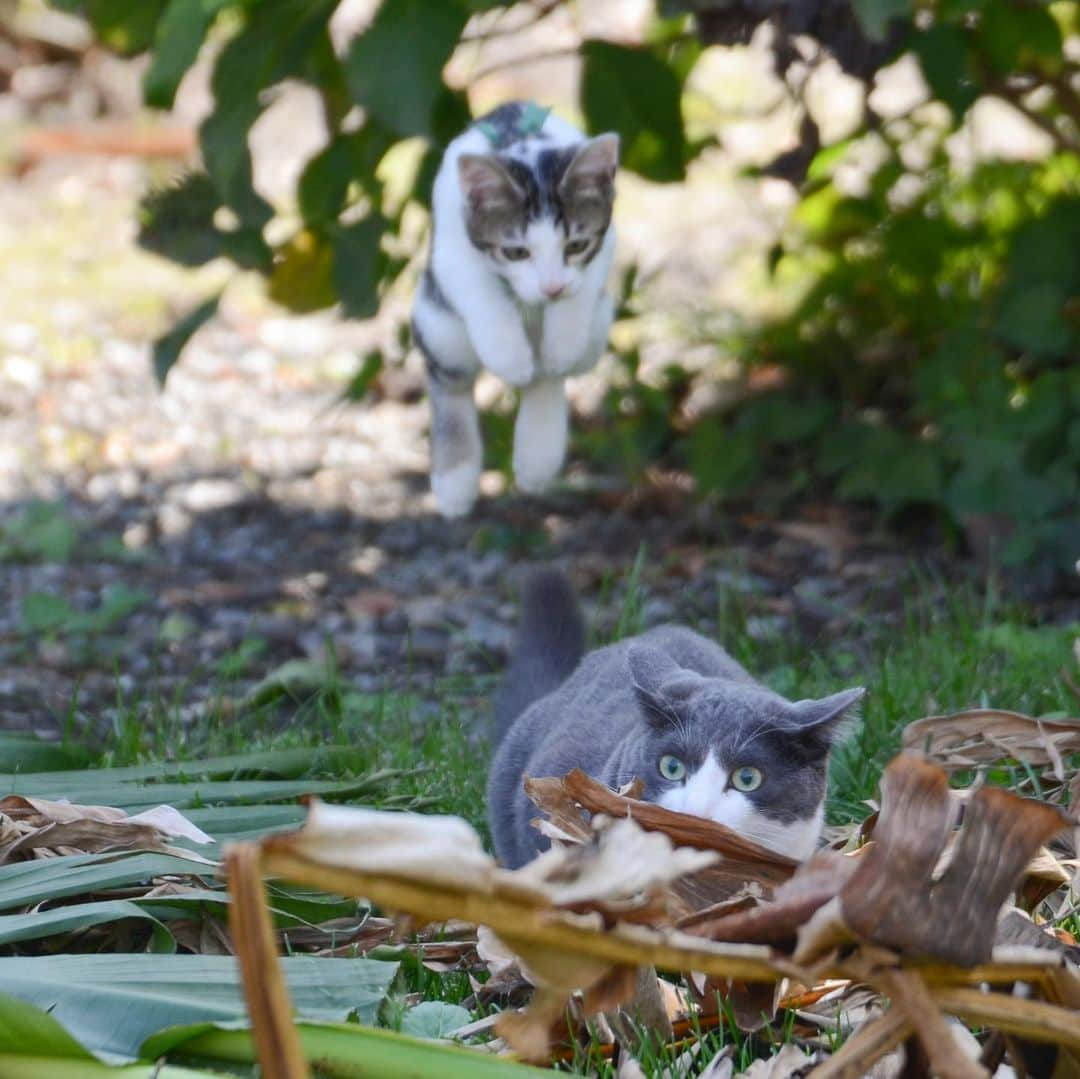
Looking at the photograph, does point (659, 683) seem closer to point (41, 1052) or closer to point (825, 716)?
point (825, 716)

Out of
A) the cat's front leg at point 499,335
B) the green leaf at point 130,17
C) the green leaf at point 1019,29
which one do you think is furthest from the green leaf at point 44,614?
the green leaf at point 1019,29

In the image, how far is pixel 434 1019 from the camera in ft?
6.08

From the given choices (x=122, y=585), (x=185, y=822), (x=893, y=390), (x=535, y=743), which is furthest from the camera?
(x=893, y=390)

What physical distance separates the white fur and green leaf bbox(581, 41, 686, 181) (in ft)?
4.68

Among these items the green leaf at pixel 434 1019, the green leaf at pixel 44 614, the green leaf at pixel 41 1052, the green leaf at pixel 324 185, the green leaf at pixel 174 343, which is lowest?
the green leaf at pixel 434 1019

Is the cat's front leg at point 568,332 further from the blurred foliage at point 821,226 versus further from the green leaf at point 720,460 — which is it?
the green leaf at point 720,460

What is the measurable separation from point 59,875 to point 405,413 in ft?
13.9

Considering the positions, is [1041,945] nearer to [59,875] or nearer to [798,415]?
[59,875]

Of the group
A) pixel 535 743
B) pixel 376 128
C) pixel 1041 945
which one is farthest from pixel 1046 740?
pixel 376 128

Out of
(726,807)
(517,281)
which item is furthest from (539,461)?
(726,807)

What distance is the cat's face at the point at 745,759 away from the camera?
2.17 metres

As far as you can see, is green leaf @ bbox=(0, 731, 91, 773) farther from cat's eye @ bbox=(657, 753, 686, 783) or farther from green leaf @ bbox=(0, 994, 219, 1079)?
green leaf @ bbox=(0, 994, 219, 1079)

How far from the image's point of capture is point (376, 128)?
337 cm

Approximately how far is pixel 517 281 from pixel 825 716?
0.78m
